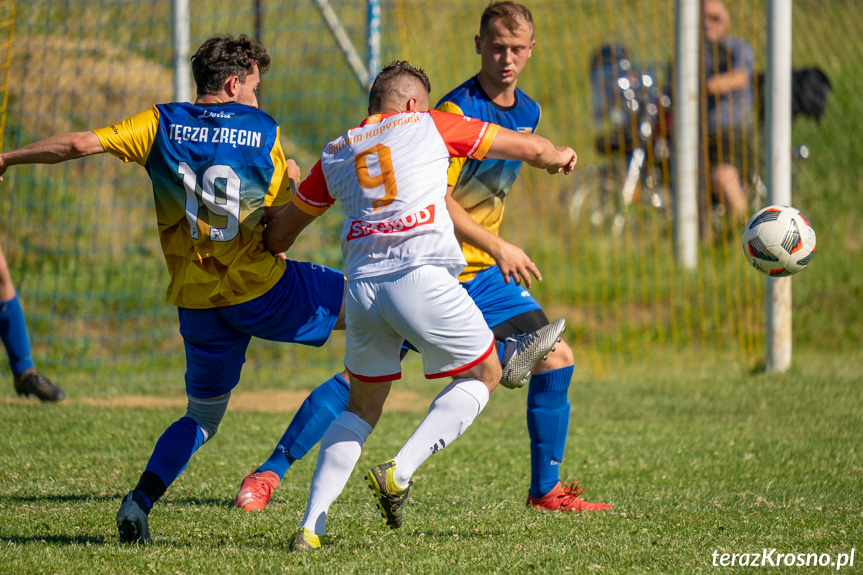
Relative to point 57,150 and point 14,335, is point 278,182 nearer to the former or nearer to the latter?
point 57,150

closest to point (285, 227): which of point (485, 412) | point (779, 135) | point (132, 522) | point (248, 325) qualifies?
point (248, 325)

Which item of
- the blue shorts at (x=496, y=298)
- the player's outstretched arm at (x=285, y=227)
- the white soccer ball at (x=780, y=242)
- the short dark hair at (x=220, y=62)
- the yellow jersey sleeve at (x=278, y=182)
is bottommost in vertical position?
the blue shorts at (x=496, y=298)

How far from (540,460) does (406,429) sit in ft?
6.61

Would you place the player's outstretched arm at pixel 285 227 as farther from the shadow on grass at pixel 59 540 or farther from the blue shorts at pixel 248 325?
the shadow on grass at pixel 59 540

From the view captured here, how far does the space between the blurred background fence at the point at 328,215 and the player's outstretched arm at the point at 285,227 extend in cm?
477

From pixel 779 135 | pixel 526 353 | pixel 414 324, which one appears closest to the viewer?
pixel 414 324

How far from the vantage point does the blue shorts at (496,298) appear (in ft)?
13.6

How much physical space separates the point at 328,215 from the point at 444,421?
21.9ft

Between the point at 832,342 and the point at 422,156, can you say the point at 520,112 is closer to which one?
the point at 422,156

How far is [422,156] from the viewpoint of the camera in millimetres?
3195

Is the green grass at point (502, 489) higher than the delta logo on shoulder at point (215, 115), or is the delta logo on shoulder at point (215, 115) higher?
the delta logo on shoulder at point (215, 115)

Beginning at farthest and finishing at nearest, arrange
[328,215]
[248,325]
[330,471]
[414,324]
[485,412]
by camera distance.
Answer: [328,215]
[485,412]
[248,325]
[330,471]
[414,324]

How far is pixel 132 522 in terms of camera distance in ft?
11.0

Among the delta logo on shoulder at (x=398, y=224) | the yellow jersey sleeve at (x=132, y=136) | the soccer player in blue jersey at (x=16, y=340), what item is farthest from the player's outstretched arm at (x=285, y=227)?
the soccer player in blue jersey at (x=16, y=340)
